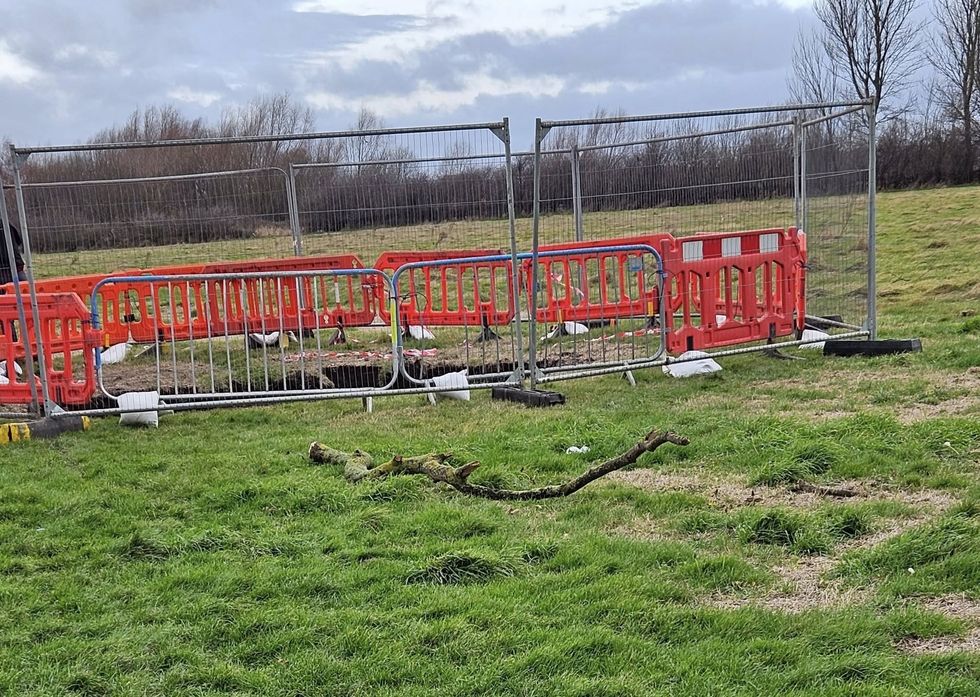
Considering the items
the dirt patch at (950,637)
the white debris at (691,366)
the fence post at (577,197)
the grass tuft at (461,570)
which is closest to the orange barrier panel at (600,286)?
the white debris at (691,366)

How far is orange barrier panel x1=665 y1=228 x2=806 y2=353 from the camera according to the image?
9531 mm

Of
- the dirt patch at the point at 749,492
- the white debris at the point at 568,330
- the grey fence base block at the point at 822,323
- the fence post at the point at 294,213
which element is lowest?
A: the dirt patch at the point at 749,492

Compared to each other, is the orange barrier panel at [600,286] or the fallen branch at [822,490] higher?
the orange barrier panel at [600,286]

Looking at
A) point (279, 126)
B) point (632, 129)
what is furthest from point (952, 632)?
point (279, 126)

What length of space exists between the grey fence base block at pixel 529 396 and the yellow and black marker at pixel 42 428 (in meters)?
3.56

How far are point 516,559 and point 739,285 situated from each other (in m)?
5.92

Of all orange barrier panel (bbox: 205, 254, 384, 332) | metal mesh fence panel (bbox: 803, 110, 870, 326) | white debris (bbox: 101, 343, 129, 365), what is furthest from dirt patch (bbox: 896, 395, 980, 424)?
white debris (bbox: 101, 343, 129, 365)

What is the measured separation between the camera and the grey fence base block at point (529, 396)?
27.5 feet

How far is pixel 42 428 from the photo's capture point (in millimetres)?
7957

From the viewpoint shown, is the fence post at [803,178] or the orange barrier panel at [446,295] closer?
the fence post at [803,178]

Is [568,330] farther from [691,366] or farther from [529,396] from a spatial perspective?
[529,396]

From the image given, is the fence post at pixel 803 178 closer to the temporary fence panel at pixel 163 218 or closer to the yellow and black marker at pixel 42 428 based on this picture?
the temporary fence panel at pixel 163 218

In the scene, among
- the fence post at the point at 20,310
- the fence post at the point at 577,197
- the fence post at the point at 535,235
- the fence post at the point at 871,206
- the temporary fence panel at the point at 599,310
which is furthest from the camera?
the fence post at the point at 577,197

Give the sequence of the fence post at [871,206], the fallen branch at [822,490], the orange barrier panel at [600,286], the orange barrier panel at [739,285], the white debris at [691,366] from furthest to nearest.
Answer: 1. the orange barrier panel at [600,286]
2. the fence post at [871,206]
3. the orange barrier panel at [739,285]
4. the white debris at [691,366]
5. the fallen branch at [822,490]
